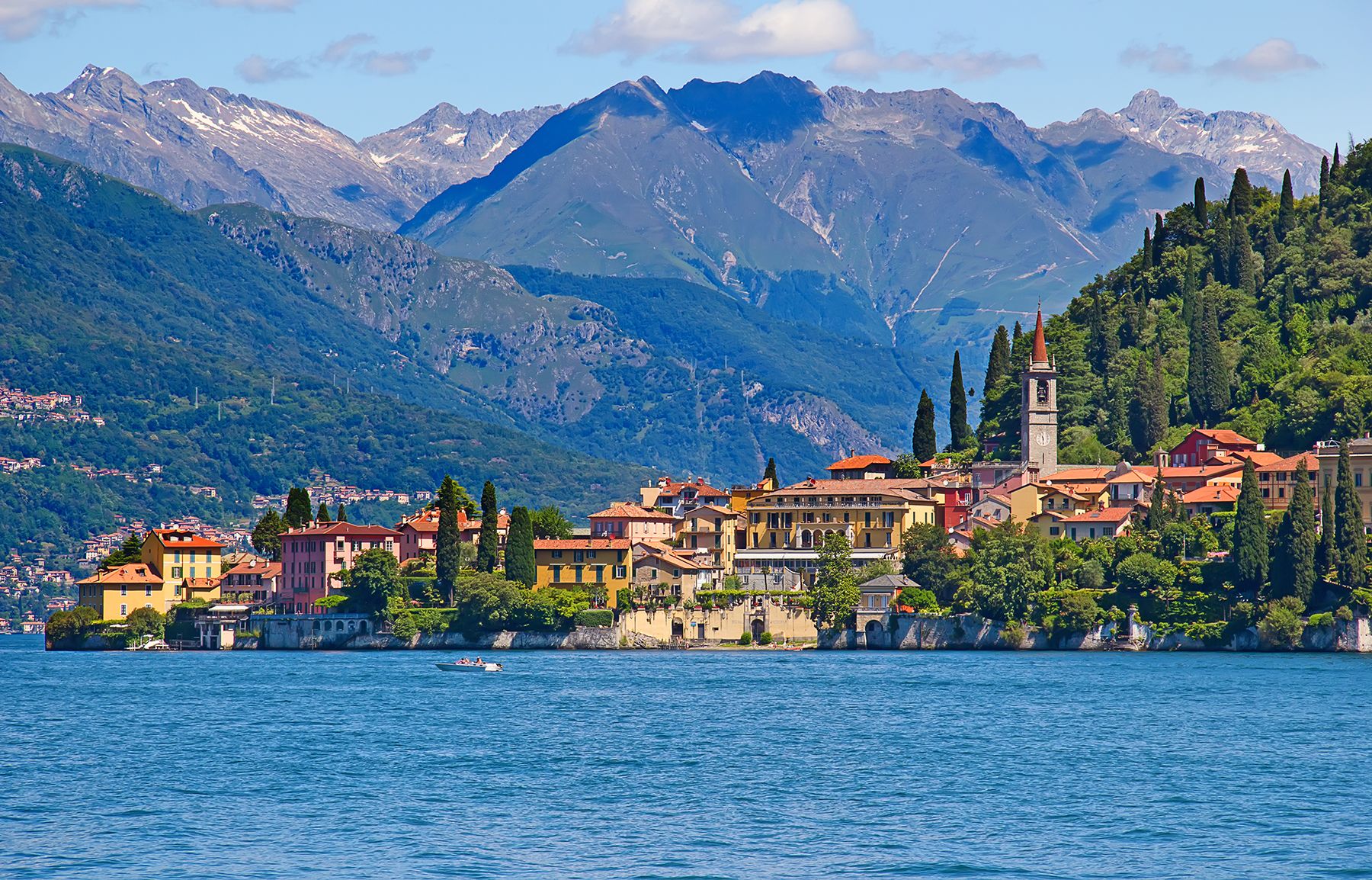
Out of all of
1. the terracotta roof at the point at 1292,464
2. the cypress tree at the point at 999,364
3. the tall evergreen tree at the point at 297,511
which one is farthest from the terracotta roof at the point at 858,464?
the terracotta roof at the point at 1292,464

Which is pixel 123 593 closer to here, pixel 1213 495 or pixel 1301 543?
pixel 1213 495

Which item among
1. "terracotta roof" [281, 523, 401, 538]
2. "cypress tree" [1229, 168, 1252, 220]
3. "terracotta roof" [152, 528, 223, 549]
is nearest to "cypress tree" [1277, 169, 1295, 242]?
"cypress tree" [1229, 168, 1252, 220]

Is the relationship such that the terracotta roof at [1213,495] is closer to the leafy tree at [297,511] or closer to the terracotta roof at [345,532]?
the terracotta roof at [345,532]

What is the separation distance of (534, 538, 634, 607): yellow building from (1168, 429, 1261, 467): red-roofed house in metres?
32.5

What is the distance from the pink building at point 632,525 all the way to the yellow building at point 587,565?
3.94 metres

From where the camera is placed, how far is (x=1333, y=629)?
10831 cm

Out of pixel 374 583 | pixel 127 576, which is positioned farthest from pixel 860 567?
pixel 127 576

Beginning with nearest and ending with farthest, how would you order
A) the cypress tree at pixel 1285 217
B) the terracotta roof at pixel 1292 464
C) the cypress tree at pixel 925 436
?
1. the terracotta roof at pixel 1292 464
2. the cypress tree at pixel 1285 217
3. the cypress tree at pixel 925 436

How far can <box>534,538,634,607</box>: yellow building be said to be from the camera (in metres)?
128

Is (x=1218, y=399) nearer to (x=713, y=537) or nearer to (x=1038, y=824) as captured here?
(x=713, y=537)

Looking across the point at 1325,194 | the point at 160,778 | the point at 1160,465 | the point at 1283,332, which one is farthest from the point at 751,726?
the point at 1325,194

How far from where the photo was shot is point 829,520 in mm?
134625

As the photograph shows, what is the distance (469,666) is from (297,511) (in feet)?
146

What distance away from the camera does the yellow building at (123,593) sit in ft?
472
